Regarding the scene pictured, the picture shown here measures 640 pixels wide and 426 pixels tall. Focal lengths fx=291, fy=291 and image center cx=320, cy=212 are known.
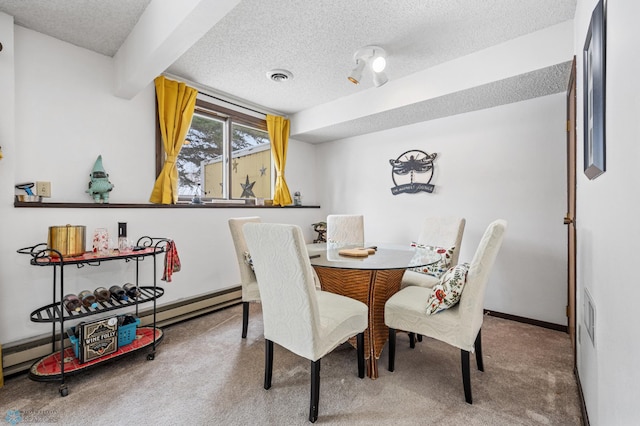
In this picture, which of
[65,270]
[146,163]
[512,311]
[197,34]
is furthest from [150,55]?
[512,311]

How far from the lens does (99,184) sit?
7.77ft

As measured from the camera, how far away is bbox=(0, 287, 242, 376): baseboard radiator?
6.34 ft

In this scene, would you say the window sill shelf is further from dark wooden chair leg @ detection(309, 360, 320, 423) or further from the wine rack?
dark wooden chair leg @ detection(309, 360, 320, 423)

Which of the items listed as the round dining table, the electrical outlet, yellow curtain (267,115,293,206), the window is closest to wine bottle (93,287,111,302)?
the electrical outlet

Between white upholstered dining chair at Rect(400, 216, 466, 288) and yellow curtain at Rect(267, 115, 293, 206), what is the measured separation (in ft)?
6.29

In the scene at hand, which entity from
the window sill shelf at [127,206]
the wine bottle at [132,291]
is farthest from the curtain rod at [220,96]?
the wine bottle at [132,291]

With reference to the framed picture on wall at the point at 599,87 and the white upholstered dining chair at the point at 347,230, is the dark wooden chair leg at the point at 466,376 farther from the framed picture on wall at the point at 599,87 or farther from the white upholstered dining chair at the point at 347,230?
the white upholstered dining chair at the point at 347,230

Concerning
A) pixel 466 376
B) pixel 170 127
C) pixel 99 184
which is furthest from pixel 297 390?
pixel 170 127

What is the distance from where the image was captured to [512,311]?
2932 mm

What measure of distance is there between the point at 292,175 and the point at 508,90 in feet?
9.11

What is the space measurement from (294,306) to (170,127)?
2.28m

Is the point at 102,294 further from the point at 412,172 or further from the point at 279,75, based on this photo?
the point at 412,172

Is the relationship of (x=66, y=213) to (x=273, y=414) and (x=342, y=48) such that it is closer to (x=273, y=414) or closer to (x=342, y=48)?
(x=273, y=414)

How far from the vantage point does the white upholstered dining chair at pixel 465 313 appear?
5.16 ft
